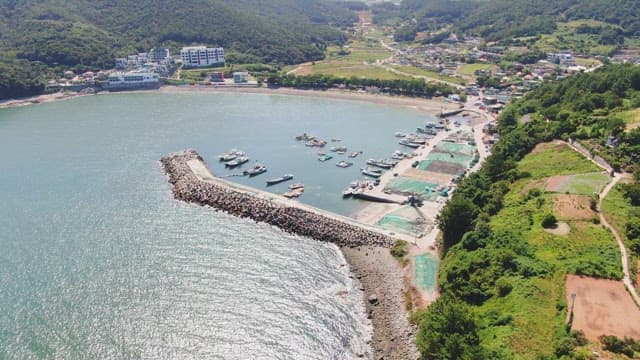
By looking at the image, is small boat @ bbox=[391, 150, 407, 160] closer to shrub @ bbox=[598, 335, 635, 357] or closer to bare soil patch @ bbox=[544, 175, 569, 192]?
bare soil patch @ bbox=[544, 175, 569, 192]

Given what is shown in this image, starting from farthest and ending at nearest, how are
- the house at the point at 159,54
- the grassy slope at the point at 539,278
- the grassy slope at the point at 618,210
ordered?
the house at the point at 159,54 < the grassy slope at the point at 618,210 < the grassy slope at the point at 539,278

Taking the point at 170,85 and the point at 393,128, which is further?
the point at 170,85

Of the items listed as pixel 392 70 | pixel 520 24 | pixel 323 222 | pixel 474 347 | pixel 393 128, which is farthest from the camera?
pixel 520 24

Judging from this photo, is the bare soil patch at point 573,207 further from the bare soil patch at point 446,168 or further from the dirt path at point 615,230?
the bare soil patch at point 446,168

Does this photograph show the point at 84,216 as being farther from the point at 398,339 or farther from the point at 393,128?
the point at 393,128

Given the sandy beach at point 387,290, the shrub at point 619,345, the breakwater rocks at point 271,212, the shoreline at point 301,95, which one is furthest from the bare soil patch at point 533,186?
the shoreline at point 301,95

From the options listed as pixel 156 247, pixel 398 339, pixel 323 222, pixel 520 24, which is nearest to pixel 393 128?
pixel 323 222

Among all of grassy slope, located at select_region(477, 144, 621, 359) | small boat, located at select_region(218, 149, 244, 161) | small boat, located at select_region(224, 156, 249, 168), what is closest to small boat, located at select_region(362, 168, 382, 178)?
small boat, located at select_region(224, 156, 249, 168)
